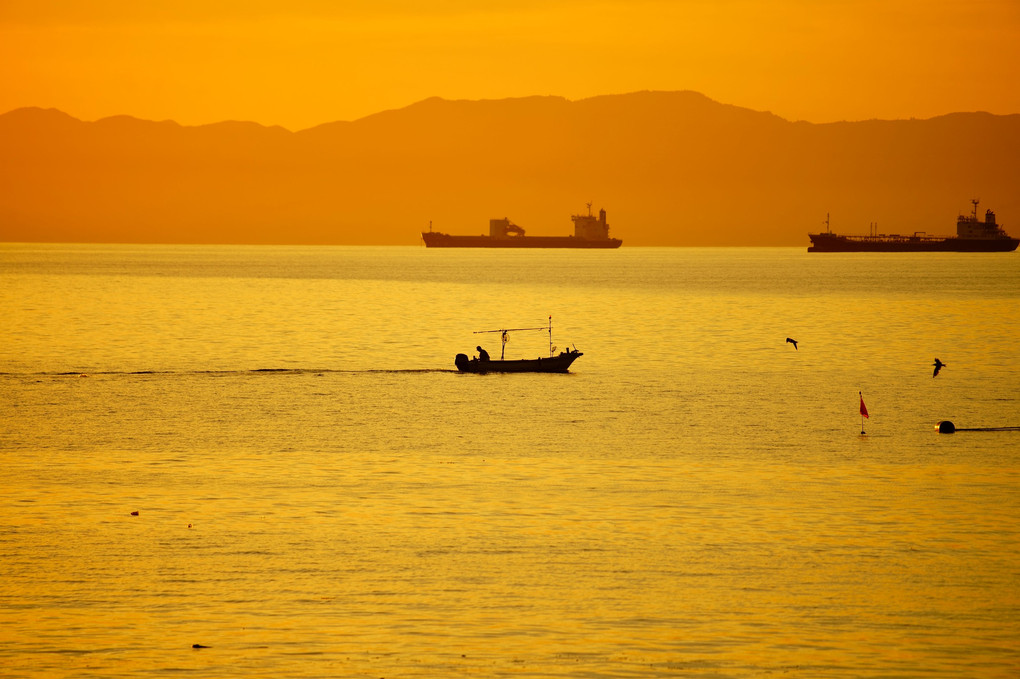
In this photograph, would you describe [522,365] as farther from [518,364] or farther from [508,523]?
[508,523]

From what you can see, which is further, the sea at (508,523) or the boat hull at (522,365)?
the boat hull at (522,365)

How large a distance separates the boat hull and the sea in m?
0.76

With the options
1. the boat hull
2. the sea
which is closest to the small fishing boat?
the boat hull

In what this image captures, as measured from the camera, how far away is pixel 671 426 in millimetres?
46969

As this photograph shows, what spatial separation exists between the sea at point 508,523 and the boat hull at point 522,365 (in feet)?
2.50

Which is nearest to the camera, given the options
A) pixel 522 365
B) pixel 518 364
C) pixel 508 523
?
pixel 508 523

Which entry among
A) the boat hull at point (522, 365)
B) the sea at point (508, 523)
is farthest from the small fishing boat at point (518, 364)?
the sea at point (508, 523)

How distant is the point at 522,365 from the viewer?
69.4m

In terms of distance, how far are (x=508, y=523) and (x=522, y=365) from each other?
40.7 metres

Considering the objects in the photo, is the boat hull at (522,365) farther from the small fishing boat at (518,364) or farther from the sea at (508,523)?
the sea at (508,523)

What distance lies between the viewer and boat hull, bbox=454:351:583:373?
226ft

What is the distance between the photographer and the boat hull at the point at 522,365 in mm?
68875

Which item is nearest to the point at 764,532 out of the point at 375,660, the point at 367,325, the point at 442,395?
the point at 375,660

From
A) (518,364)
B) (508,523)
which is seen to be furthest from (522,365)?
(508,523)
